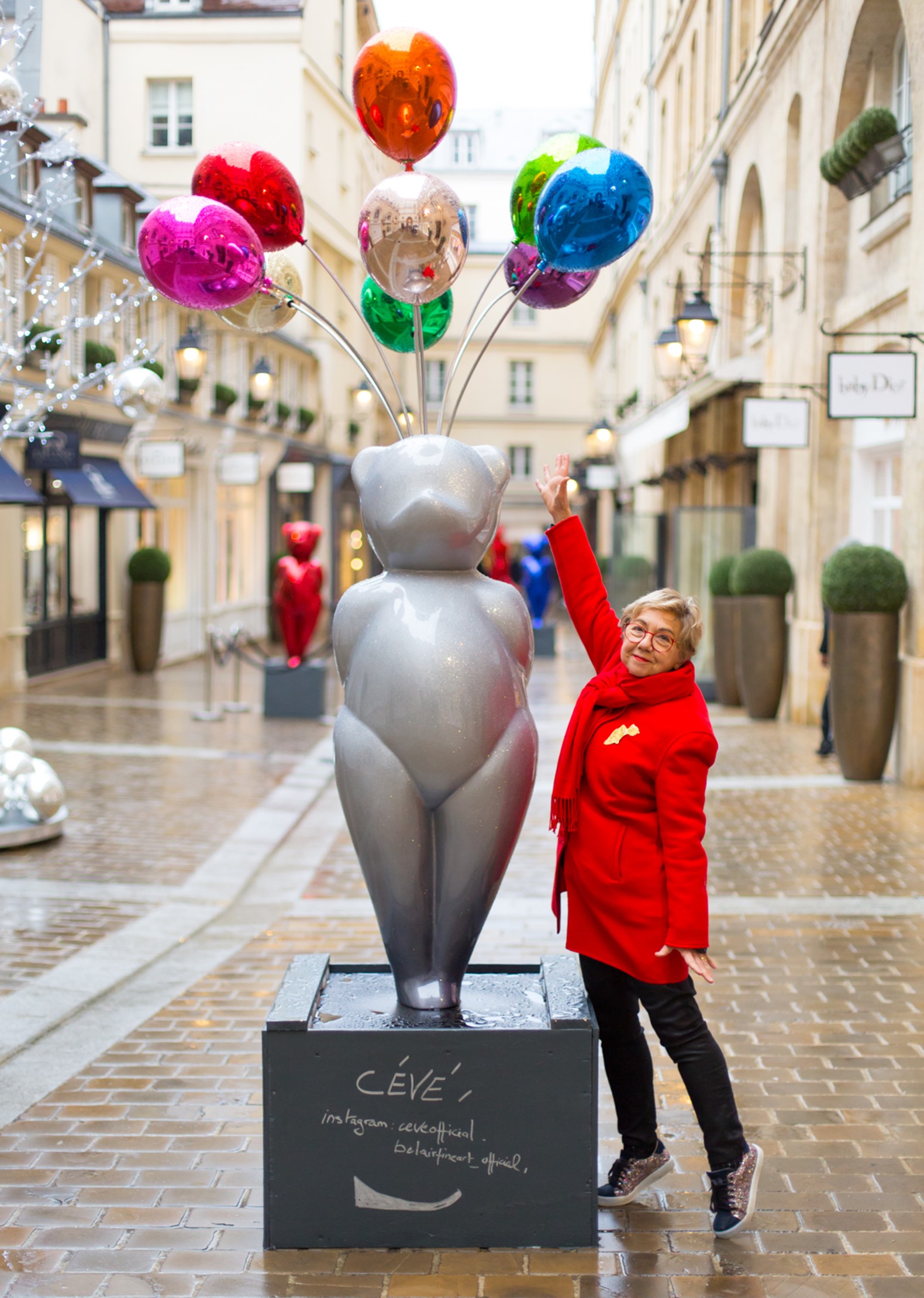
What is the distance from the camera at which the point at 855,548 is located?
1016 cm

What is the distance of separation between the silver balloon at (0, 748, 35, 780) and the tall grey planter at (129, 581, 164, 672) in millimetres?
10953

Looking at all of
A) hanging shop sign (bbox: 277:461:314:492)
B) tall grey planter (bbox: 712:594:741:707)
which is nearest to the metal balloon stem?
tall grey planter (bbox: 712:594:741:707)

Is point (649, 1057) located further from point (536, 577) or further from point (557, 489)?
point (536, 577)

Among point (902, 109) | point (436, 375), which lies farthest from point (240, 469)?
point (436, 375)

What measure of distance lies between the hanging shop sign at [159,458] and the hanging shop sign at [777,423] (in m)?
7.46

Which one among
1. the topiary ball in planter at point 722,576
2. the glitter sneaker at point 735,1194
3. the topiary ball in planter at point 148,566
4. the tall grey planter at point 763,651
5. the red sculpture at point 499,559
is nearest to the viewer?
the glitter sneaker at point 735,1194

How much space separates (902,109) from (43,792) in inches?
370

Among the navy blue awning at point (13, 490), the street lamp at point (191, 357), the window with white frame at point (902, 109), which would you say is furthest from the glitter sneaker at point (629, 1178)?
the street lamp at point (191, 357)

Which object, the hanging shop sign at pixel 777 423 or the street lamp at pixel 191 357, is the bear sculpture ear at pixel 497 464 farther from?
the street lamp at pixel 191 357

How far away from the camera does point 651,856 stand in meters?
3.36

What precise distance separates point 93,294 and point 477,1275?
664 inches

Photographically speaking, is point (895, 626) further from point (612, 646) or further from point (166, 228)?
point (166, 228)

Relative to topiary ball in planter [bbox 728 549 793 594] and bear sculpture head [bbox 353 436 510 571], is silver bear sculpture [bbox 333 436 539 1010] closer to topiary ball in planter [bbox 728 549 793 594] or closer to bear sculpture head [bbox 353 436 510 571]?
bear sculpture head [bbox 353 436 510 571]

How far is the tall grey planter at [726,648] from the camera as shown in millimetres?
14820
